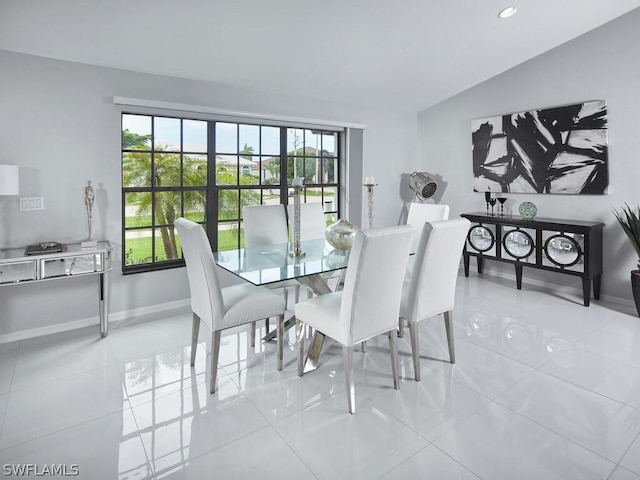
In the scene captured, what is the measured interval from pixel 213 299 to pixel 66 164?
6.37 ft

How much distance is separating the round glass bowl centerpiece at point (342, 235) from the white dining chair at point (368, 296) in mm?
725

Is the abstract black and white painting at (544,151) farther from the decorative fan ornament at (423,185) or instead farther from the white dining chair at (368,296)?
the white dining chair at (368,296)

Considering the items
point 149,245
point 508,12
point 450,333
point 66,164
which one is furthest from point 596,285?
point 66,164

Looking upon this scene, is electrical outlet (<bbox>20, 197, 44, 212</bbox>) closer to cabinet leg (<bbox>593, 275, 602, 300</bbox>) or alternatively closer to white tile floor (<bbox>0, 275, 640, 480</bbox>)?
white tile floor (<bbox>0, 275, 640, 480</bbox>)

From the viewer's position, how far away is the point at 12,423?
2.03 m

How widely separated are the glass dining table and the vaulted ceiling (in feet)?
5.65

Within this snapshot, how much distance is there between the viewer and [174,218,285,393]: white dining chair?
227 centimetres

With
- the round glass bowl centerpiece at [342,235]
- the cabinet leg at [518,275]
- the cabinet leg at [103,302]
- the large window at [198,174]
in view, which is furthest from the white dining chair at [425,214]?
the cabinet leg at [103,302]

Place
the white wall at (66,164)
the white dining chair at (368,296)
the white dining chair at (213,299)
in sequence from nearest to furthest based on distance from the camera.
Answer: the white dining chair at (368,296)
the white dining chair at (213,299)
the white wall at (66,164)

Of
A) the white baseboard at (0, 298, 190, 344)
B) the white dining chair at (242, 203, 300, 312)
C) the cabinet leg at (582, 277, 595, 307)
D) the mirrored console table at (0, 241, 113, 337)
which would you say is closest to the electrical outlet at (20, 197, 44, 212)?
the mirrored console table at (0, 241, 113, 337)

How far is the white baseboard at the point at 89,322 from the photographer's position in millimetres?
3076

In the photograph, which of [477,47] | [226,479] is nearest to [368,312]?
[226,479]

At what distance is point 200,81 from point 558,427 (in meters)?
3.88

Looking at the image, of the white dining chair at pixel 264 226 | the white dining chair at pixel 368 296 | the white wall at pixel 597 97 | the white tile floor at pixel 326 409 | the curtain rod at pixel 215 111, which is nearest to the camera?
the white tile floor at pixel 326 409
